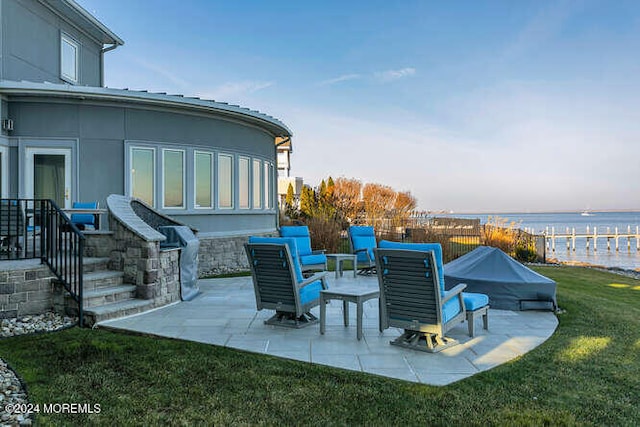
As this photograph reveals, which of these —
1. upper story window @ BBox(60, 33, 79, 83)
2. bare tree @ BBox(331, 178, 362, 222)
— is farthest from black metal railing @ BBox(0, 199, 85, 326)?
bare tree @ BBox(331, 178, 362, 222)

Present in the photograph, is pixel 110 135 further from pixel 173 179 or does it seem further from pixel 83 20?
pixel 83 20

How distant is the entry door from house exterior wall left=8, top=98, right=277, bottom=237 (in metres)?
0.16

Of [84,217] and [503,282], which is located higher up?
[84,217]

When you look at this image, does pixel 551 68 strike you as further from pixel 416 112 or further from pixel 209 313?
pixel 209 313

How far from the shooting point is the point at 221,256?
11.2 meters

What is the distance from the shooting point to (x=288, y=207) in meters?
22.8

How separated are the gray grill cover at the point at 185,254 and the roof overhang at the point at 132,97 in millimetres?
3443

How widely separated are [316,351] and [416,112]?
17.1 meters

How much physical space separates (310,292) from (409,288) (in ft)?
4.80

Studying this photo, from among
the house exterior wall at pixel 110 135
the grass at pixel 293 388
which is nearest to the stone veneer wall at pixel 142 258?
the grass at pixel 293 388

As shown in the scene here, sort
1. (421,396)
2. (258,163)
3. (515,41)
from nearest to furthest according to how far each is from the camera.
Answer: (421,396) → (258,163) → (515,41)

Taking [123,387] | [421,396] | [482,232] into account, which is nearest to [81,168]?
[123,387]

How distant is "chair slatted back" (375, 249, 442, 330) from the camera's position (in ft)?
14.5

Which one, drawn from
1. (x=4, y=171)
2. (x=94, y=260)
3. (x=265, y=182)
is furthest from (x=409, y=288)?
(x=265, y=182)
